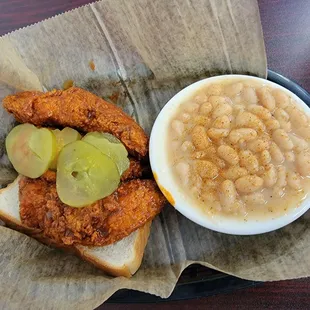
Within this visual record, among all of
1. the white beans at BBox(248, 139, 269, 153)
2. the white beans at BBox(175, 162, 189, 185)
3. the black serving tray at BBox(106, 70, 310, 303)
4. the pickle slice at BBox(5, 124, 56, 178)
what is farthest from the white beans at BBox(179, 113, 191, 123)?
the black serving tray at BBox(106, 70, 310, 303)

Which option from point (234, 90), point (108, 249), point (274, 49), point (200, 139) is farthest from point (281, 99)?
point (108, 249)

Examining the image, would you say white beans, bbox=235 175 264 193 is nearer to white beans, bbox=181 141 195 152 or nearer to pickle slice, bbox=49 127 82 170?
white beans, bbox=181 141 195 152

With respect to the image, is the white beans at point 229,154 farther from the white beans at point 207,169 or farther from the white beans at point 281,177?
the white beans at point 281,177

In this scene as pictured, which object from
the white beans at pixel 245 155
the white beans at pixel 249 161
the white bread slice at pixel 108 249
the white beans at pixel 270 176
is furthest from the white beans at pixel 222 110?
the white bread slice at pixel 108 249

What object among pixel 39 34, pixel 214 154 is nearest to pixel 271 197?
pixel 214 154

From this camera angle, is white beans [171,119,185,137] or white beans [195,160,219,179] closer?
white beans [195,160,219,179]

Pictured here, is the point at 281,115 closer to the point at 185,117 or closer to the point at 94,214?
the point at 185,117
